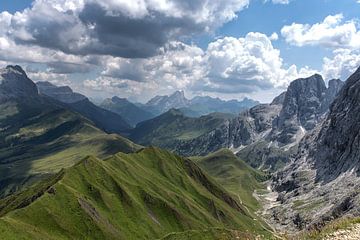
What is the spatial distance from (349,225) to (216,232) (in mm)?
91895

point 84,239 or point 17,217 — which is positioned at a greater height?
point 17,217

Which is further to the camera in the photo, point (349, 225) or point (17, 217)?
point (17, 217)

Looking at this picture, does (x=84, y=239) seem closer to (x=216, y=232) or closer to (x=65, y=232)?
(x=65, y=232)

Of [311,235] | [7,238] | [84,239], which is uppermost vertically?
[311,235]

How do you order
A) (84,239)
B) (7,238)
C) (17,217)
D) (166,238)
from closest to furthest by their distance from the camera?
(166,238), (7,238), (17,217), (84,239)

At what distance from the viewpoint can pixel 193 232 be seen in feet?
388

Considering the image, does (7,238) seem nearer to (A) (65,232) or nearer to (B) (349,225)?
(A) (65,232)

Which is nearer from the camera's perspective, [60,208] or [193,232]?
[193,232]

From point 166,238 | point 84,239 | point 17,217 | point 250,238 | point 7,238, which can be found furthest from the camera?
point 84,239

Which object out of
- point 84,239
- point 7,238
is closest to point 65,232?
point 84,239

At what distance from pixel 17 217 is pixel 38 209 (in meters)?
13.2

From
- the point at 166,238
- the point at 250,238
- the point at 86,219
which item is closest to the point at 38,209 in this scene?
the point at 86,219

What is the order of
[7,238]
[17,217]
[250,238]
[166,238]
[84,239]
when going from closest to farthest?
[250,238] < [166,238] < [7,238] < [17,217] < [84,239]

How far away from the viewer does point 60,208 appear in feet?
643
